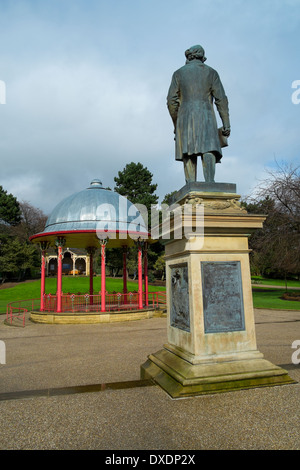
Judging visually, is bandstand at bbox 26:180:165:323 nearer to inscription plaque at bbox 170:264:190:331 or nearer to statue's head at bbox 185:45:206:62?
inscription plaque at bbox 170:264:190:331

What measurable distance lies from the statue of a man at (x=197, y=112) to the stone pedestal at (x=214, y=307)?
0.58m

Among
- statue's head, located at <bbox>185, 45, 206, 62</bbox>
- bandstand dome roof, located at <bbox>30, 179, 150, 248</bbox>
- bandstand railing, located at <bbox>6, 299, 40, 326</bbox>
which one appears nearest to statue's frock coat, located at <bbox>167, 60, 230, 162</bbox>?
statue's head, located at <bbox>185, 45, 206, 62</bbox>

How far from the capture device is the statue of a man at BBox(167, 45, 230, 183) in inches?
191

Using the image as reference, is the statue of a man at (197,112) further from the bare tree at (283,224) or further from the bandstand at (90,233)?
the bare tree at (283,224)

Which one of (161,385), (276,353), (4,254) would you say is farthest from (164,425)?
(4,254)

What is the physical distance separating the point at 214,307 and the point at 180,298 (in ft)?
1.84

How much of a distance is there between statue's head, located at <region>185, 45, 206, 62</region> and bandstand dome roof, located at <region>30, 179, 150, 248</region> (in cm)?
1046

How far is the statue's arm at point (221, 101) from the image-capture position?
5.03m

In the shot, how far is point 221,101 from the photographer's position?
504cm

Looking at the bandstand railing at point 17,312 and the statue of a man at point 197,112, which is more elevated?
the statue of a man at point 197,112

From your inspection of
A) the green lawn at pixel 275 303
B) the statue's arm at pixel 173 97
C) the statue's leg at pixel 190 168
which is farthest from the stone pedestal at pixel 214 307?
the green lawn at pixel 275 303
